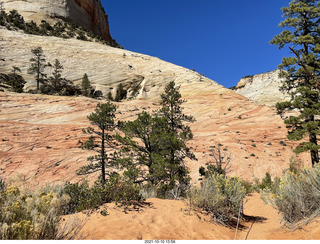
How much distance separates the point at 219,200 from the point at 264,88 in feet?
286

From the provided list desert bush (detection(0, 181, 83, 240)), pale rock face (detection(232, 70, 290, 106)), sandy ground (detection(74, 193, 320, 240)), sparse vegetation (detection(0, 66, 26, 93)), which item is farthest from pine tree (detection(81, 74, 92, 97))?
pale rock face (detection(232, 70, 290, 106))

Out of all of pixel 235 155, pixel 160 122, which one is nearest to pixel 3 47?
pixel 160 122

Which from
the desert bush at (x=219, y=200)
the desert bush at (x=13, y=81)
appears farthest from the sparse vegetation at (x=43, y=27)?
the desert bush at (x=219, y=200)

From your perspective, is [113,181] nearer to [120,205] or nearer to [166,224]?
[120,205]

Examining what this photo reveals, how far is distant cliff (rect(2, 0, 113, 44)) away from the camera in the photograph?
71.7 metres

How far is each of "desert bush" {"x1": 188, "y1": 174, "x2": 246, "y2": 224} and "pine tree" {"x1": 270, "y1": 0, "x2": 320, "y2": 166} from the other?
961 cm

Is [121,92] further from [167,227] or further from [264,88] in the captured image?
[264,88]

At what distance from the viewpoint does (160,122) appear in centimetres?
1186

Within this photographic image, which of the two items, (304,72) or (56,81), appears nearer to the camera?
(304,72)

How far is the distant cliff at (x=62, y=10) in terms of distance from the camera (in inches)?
2822

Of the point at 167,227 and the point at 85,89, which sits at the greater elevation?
the point at 85,89

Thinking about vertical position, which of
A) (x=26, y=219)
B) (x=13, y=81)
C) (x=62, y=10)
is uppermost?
(x=62, y=10)

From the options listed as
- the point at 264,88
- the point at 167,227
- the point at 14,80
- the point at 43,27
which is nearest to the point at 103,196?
the point at 167,227

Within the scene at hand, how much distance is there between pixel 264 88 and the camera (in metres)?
80.8
